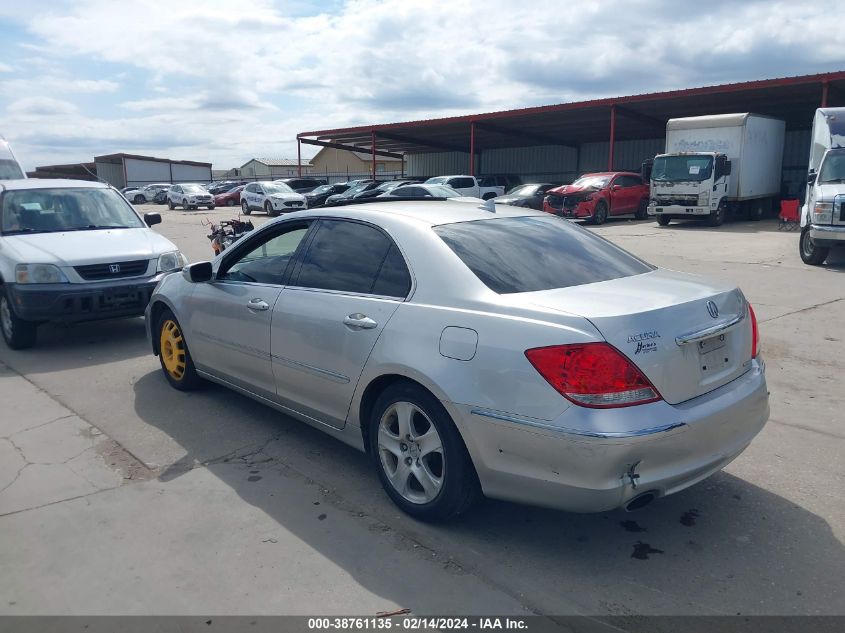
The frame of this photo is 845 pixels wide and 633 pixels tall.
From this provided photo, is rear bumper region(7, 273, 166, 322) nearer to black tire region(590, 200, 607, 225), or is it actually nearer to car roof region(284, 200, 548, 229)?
car roof region(284, 200, 548, 229)

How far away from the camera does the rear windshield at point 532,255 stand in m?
3.50

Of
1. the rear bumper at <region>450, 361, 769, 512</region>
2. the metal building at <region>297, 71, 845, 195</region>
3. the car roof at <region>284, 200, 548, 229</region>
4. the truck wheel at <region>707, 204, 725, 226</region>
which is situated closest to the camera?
the rear bumper at <region>450, 361, 769, 512</region>

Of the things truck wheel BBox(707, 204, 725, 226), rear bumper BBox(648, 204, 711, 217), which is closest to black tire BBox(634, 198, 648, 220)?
rear bumper BBox(648, 204, 711, 217)

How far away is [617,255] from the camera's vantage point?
416 cm

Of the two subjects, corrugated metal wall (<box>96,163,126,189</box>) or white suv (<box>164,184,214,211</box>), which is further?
corrugated metal wall (<box>96,163,126,189</box>)

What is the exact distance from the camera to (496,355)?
3070 millimetres

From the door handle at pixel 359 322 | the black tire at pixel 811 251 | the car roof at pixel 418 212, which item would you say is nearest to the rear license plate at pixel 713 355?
the car roof at pixel 418 212

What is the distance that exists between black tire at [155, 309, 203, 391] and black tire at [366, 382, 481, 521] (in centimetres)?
255

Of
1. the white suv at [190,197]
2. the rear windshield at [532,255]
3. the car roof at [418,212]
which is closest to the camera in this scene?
the rear windshield at [532,255]

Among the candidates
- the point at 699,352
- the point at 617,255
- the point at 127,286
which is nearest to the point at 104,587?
the point at 699,352

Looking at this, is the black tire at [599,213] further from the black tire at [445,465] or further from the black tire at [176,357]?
the black tire at [445,465]

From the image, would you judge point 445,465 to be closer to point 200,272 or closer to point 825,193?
point 200,272

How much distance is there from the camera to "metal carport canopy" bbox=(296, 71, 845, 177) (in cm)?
2409

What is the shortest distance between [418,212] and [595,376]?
165 cm
